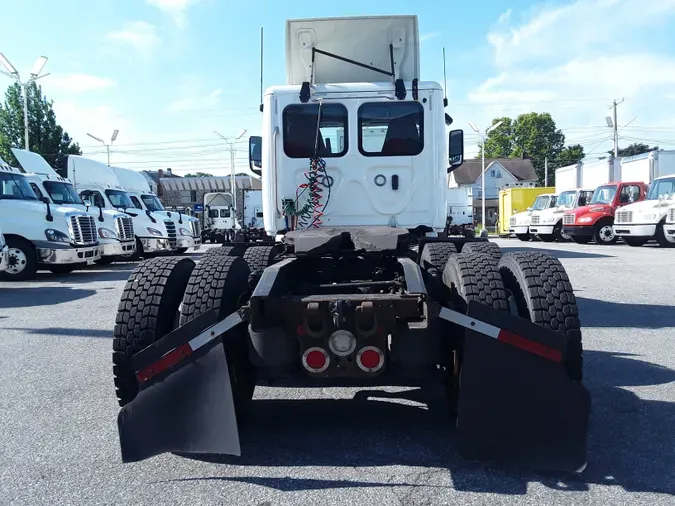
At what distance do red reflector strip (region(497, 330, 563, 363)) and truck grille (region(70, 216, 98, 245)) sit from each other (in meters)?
13.2

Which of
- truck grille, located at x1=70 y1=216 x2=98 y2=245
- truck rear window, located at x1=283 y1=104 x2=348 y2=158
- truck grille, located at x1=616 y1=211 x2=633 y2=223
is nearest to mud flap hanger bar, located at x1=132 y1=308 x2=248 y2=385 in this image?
truck rear window, located at x1=283 y1=104 x2=348 y2=158

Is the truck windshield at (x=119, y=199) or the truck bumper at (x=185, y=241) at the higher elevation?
the truck windshield at (x=119, y=199)

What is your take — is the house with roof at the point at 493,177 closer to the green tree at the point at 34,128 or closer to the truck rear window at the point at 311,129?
the green tree at the point at 34,128

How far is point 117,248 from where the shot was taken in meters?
17.2

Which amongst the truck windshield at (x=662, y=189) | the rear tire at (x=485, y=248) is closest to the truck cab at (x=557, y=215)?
the truck windshield at (x=662, y=189)

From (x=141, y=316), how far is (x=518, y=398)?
6.94 feet

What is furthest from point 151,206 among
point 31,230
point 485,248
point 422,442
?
point 422,442

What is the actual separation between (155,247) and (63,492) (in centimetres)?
1725

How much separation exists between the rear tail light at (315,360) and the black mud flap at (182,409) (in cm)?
42

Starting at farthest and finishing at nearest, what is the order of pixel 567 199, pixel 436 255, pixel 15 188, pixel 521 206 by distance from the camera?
pixel 521 206, pixel 567 199, pixel 15 188, pixel 436 255

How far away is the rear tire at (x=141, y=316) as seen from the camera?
3660mm

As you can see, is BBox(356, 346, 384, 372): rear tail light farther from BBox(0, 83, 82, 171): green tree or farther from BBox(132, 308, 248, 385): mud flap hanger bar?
BBox(0, 83, 82, 171): green tree

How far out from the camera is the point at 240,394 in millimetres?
3887

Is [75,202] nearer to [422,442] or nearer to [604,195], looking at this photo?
[422,442]
